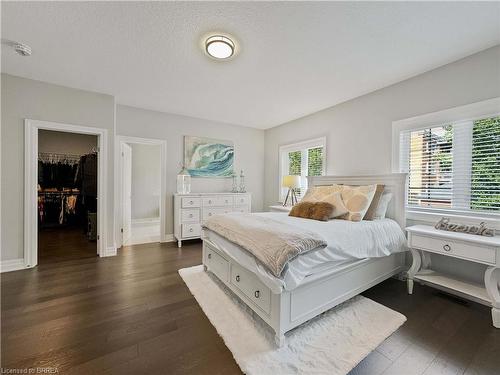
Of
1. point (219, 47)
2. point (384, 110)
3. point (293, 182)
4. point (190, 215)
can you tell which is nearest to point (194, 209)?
point (190, 215)

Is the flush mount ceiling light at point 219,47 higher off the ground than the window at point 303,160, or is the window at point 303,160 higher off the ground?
the flush mount ceiling light at point 219,47

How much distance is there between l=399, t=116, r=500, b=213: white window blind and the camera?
2166 millimetres

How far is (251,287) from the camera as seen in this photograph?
183cm

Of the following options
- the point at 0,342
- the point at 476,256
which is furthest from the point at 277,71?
the point at 0,342

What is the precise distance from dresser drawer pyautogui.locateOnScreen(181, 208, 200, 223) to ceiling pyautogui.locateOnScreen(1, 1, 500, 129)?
6.80 feet

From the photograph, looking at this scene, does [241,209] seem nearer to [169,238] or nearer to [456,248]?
[169,238]

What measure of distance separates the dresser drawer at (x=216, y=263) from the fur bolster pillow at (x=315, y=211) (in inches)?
43.0

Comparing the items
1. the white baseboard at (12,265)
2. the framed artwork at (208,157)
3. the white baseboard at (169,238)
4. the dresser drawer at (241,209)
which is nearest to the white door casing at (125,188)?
the white baseboard at (169,238)

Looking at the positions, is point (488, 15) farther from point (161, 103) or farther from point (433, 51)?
point (161, 103)

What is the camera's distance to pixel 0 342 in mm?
1526

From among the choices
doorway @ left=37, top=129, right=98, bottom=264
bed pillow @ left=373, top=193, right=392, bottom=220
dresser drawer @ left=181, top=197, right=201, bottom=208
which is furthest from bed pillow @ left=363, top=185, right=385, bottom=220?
doorway @ left=37, top=129, right=98, bottom=264

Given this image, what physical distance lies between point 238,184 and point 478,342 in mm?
4236

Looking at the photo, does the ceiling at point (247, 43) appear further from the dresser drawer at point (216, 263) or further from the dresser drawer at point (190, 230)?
the dresser drawer at point (190, 230)

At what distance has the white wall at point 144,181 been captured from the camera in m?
5.97
